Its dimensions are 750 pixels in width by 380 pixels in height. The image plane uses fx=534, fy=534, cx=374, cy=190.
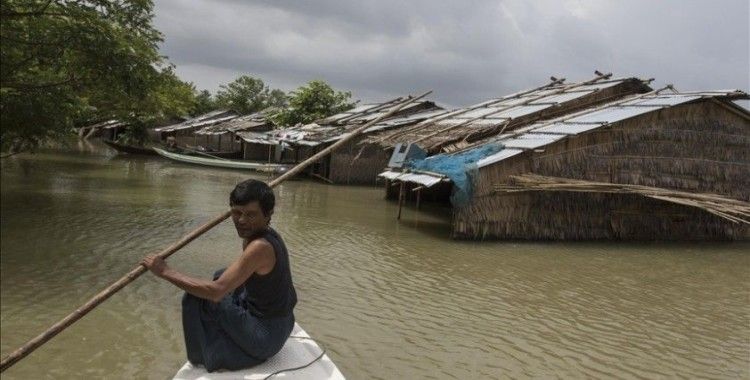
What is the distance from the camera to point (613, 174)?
35.9 feet

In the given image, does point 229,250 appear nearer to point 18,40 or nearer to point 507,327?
point 18,40

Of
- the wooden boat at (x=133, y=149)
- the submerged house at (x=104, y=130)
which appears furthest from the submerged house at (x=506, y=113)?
the submerged house at (x=104, y=130)

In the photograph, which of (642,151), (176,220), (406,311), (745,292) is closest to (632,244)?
(642,151)

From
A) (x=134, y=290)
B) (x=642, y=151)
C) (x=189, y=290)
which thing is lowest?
(x=134, y=290)

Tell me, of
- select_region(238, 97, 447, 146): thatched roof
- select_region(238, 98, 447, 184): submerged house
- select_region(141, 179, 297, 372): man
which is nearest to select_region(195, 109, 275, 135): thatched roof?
select_region(238, 97, 447, 146): thatched roof

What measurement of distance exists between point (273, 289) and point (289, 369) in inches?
20.6

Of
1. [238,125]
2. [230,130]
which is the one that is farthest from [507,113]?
[238,125]

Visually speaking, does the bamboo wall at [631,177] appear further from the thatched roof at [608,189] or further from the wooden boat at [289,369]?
the wooden boat at [289,369]

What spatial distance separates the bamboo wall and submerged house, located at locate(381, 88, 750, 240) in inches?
0.8

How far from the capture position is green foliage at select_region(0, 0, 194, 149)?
6.91 m

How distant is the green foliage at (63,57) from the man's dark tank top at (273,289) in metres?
5.26

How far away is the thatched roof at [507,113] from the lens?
12.9 m

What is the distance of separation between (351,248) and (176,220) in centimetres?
385

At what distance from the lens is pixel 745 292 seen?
797 centimetres
